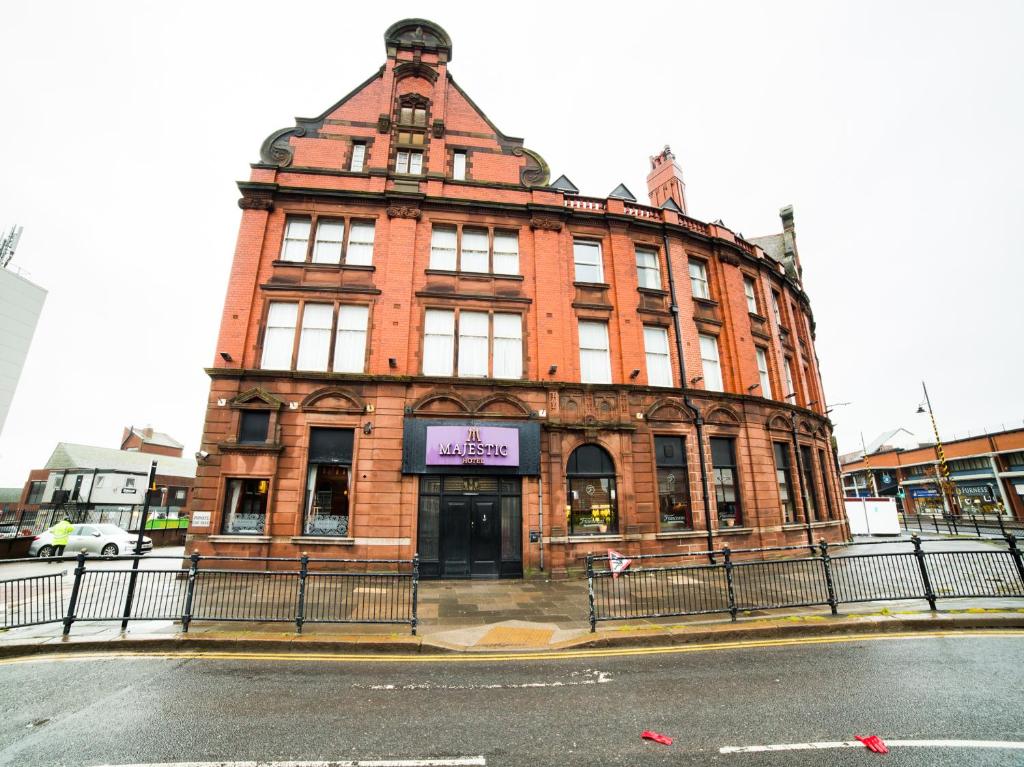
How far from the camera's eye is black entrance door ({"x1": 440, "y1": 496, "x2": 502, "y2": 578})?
13922 millimetres

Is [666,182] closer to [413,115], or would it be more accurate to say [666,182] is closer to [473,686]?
[413,115]

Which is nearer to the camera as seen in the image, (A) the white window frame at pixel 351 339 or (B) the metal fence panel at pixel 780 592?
(B) the metal fence panel at pixel 780 592

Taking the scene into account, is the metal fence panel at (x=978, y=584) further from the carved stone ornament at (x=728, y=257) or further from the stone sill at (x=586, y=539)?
the carved stone ornament at (x=728, y=257)

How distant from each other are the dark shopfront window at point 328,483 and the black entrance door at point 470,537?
3.38 metres

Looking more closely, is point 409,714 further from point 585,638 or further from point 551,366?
point 551,366

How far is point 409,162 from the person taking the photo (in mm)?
18109

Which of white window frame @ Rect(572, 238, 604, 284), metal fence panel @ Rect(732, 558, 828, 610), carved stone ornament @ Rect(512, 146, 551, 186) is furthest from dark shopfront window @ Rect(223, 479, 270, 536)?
carved stone ornament @ Rect(512, 146, 551, 186)

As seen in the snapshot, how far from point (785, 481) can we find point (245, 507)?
864 inches

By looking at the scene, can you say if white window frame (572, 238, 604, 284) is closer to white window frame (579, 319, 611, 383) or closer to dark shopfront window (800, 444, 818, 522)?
white window frame (579, 319, 611, 383)

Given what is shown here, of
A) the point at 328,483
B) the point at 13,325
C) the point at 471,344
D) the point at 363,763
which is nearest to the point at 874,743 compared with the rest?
the point at 363,763

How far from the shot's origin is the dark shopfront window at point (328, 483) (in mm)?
13938

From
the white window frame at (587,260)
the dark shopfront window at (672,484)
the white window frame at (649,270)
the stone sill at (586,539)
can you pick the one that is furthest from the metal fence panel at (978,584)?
the white window frame at (587,260)

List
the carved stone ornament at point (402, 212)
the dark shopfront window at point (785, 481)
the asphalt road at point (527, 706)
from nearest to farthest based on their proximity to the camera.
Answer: the asphalt road at point (527, 706)
the carved stone ornament at point (402, 212)
the dark shopfront window at point (785, 481)

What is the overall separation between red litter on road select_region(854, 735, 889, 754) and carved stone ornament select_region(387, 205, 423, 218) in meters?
17.8
